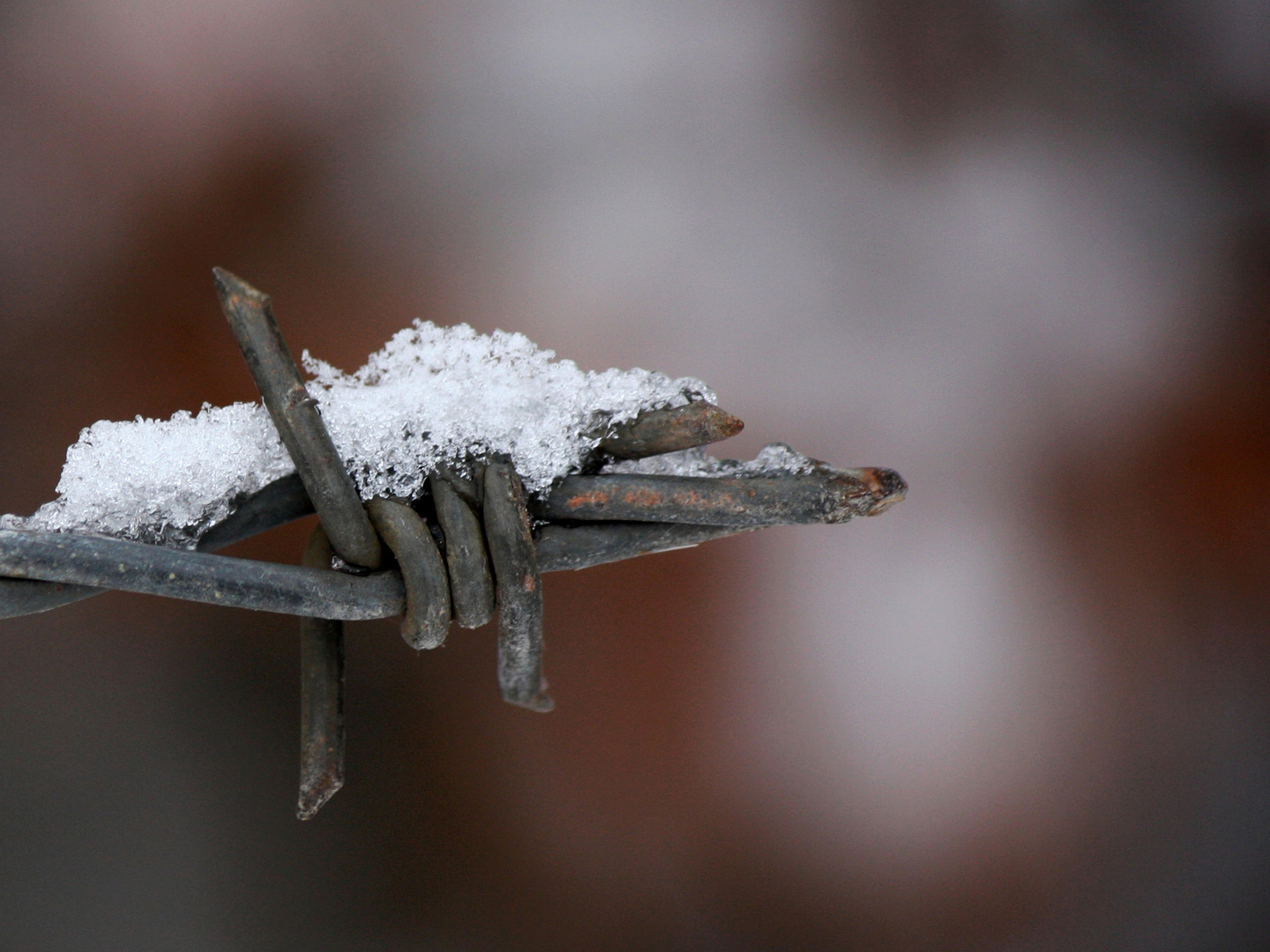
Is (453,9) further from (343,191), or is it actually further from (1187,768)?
(1187,768)

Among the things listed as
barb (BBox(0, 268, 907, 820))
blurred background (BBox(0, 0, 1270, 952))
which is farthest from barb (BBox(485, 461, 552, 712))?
blurred background (BBox(0, 0, 1270, 952))

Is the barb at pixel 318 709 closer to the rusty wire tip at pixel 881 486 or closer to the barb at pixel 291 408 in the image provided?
the barb at pixel 291 408

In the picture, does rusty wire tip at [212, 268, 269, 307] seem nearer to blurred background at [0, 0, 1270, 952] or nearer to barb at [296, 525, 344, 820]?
barb at [296, 525, 344, 820]

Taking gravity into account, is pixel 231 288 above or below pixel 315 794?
above

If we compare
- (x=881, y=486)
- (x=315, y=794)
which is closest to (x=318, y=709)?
(x=315, y=794)

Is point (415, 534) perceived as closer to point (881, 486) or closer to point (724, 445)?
point (881, 486)

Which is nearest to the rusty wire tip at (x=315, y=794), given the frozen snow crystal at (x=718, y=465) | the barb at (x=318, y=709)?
the barb at (x=318, y=709)
